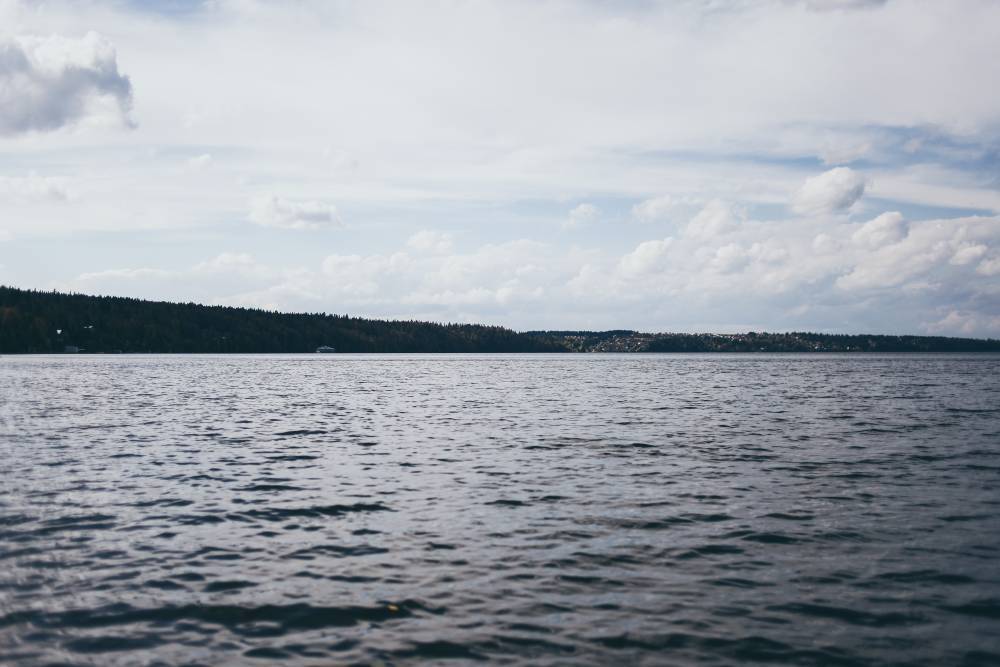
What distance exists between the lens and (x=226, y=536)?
19828mm

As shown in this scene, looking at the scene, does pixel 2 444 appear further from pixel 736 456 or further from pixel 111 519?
pixel 736 456

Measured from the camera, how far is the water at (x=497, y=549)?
12.9 metres

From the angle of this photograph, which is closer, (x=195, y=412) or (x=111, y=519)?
(x=111, y=519)

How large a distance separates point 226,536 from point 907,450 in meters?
33.1

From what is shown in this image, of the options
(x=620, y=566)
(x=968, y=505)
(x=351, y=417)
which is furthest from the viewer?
(x=351, y=417)

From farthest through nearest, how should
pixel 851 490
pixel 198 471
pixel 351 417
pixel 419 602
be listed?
pixel 351 417, pixel 198 471, pixel 851 490, pixel 419 602

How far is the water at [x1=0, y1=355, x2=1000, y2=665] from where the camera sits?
42.4ft

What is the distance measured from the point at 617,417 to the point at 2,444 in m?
38.7

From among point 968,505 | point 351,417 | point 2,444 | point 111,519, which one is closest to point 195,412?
point 351,417

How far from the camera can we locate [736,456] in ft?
116

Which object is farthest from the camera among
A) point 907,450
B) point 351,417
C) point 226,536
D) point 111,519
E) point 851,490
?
point 351,417

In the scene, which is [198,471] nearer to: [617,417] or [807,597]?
[807,597]

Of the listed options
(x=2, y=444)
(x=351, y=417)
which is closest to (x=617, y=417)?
(x=351, y=417)

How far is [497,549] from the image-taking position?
61.1 feet
